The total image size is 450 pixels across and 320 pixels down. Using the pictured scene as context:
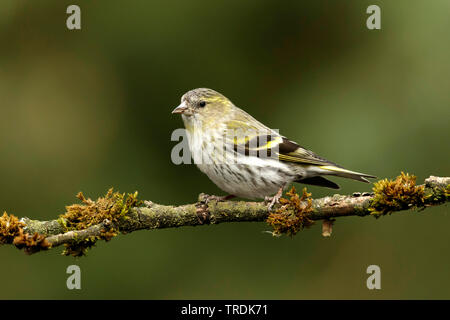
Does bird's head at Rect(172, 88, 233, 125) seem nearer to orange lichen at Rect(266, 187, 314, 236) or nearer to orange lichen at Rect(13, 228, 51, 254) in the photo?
orange lichen at Rect(266, 187, 314, 236)

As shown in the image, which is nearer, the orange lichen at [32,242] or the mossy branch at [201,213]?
the orange lichen at [32,242]

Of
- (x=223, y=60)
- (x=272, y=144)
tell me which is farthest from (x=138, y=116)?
(x=272, y=144)

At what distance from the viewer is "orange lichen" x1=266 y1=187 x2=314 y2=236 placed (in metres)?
4.03

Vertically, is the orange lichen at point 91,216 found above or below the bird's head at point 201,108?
below

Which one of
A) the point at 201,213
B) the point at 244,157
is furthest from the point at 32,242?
the point at 244,157

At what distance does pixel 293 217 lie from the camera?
4.07m

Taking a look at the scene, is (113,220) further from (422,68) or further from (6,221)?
(422,68)

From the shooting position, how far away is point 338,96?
20.3 ft

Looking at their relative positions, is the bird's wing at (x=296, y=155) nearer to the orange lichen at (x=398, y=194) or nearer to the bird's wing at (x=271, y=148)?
the bird's wing at (x=271, y=148)

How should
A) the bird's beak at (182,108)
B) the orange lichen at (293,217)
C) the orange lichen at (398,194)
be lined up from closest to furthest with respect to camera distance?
the orange lichen at (398,194), the orange lichen at (293,217), the bird's beak at (182,108)

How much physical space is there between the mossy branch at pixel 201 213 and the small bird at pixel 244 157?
50 centimetres

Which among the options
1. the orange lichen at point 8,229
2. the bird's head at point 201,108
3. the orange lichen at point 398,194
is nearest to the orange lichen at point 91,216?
the orange lichen at point 8,229

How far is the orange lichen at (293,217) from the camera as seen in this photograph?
4.03 metres

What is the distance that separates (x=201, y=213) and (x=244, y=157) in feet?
2.68
